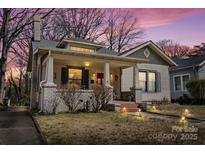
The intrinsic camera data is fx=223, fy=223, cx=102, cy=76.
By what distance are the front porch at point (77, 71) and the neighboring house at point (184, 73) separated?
464 cm

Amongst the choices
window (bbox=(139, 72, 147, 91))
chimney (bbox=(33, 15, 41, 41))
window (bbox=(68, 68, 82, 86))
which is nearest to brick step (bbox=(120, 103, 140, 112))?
window (bbox=(68, 68, 82, 86))

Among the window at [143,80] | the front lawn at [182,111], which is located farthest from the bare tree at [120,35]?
the front lawn at [182,111]

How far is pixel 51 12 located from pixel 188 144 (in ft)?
42.5

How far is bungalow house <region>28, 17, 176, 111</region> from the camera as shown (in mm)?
8227

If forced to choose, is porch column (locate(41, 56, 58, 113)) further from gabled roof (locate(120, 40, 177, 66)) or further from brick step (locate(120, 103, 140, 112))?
gabled roof (locate(120, 40, 177, 66))

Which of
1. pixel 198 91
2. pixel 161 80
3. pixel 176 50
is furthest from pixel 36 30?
pixel 176 50

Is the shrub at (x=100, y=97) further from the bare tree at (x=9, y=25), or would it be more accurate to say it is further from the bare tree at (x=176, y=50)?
the bare tree at (x=176, y=50)

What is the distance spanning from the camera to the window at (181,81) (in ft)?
45.3

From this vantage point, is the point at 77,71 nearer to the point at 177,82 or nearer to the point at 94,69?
the point at 94,69

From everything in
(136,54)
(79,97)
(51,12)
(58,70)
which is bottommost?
(79,97)

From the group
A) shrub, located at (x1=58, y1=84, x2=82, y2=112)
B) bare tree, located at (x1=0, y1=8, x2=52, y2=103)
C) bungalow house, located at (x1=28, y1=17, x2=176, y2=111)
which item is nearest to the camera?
shrub, located at (x1=58, y1=84, x2=82, y2=112)
